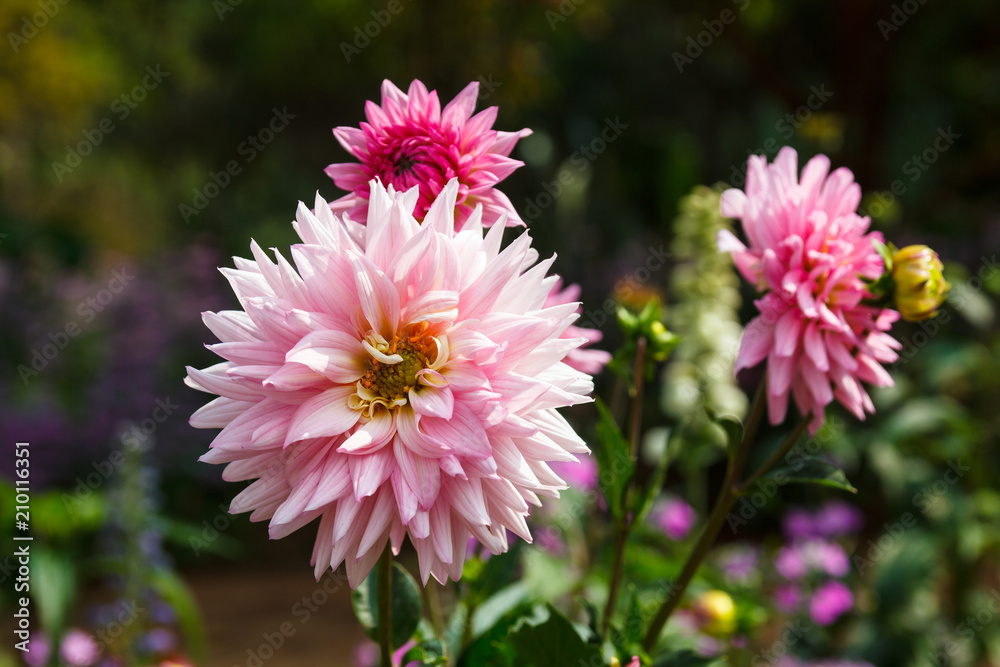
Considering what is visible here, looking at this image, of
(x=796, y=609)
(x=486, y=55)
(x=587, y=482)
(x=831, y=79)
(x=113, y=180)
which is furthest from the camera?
(x=113, y=180)

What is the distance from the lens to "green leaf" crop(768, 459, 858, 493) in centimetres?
67

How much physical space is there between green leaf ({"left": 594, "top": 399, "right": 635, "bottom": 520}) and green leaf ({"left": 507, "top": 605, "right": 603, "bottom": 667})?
0.16 m

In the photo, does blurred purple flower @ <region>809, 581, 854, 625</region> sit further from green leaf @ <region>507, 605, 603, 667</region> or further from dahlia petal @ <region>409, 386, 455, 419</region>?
dahlia petal @ <region>409, 386, 455, 419</region>

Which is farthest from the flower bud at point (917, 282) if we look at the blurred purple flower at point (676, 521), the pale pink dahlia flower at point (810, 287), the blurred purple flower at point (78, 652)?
the blurred purple flower at point (78, 652)

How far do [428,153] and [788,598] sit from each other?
5.79 feet

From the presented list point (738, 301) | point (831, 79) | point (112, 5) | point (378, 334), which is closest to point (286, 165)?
point (112, 5)

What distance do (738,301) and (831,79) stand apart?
16.0 ft

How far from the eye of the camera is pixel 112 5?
7.59 m

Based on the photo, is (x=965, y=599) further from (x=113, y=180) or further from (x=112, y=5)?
(x=113, y=180)

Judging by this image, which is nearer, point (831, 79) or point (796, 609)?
point (796, 609)

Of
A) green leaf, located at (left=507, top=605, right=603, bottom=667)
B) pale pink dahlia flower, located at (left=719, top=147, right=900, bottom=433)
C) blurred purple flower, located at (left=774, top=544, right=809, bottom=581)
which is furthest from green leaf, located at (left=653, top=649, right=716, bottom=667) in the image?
blurred purple flower, located at (left=774, top=544, right=809, bottom=581)

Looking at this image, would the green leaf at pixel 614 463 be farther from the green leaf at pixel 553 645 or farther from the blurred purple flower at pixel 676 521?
the blurred purple flower at pixel 676 521

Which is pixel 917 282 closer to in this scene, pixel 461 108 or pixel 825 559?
pixel 461 108

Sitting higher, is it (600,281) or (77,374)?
(77,374)
